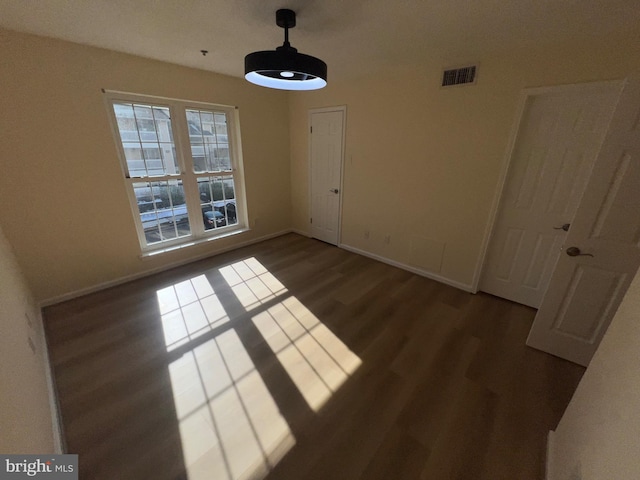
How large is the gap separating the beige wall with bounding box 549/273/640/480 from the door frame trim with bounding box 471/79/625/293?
5.16 feet

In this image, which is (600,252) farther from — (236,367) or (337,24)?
(236,367)

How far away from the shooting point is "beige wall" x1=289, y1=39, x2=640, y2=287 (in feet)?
6.92

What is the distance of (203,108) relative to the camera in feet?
10.6

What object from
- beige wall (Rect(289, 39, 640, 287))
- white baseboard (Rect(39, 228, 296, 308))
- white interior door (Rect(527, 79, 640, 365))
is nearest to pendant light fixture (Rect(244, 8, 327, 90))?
beige wall (Rect(289, 39, 640, 287))

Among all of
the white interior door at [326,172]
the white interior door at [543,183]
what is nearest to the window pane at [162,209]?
the white interior door at [326,172]

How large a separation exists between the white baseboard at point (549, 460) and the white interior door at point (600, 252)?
878 millimetres

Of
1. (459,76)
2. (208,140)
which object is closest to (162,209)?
(208,140)

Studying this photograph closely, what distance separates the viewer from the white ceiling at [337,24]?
62.3 inches

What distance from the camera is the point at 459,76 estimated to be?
2455mm

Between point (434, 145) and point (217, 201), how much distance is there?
303cm

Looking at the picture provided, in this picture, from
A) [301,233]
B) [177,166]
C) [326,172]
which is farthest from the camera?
[301,233]

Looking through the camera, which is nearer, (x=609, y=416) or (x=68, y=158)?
(x=609, y=416)

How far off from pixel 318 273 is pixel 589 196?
2.55 m

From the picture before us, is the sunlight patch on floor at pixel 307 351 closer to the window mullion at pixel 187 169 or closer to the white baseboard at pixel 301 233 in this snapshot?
the window mullion at pixel 187 169
